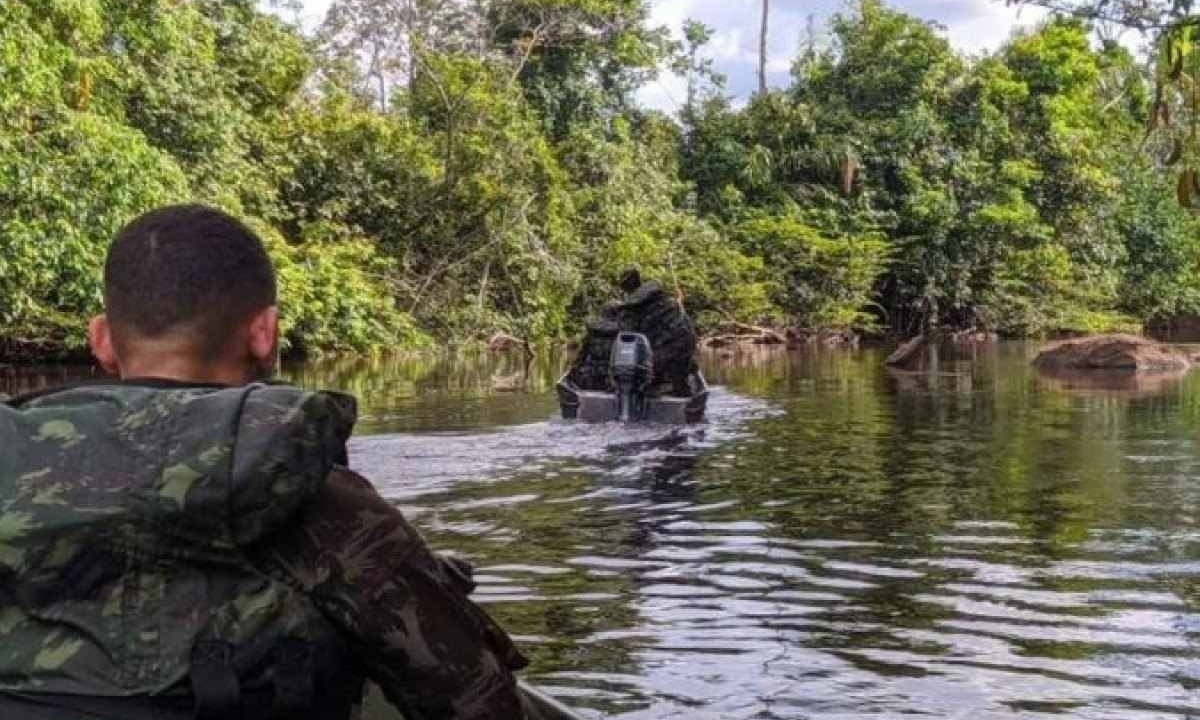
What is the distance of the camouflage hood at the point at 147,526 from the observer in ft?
Answer: 6.13

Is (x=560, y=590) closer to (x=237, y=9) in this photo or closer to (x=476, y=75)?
(x=237, y=9)

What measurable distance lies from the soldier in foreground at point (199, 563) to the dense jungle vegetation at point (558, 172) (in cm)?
1486

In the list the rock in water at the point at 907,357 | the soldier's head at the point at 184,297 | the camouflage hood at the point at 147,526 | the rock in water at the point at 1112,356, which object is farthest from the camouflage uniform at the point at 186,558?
the rock in water at the point at 1112,356

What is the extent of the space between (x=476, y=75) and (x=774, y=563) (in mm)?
25353

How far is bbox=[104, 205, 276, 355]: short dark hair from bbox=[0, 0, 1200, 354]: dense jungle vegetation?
14.7 metres

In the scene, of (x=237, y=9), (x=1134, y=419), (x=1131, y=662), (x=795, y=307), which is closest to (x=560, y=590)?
(x=1131, y=662)

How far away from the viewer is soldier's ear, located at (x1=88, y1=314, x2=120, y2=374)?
7.02ft

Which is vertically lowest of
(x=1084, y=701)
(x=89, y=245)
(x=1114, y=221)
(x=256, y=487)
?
(x=1084, y=701)

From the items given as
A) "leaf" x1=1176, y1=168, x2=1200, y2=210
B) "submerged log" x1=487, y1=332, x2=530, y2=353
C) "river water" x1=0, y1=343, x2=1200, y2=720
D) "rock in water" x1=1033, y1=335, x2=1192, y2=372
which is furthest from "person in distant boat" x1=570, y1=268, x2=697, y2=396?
"submerged log" x1=487, y1=332, x2=530, y2=353

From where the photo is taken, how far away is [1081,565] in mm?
7797

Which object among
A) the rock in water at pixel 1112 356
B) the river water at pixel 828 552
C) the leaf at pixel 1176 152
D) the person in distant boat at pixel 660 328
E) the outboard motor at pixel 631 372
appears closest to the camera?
the leaf at pixel 1176 152

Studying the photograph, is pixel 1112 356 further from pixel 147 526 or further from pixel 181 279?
pixel 147 526

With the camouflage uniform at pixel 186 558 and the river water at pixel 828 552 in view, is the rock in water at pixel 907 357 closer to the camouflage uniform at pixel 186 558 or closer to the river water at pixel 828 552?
the river water at pixel 828 552

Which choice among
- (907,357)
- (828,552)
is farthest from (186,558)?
(907,357)
